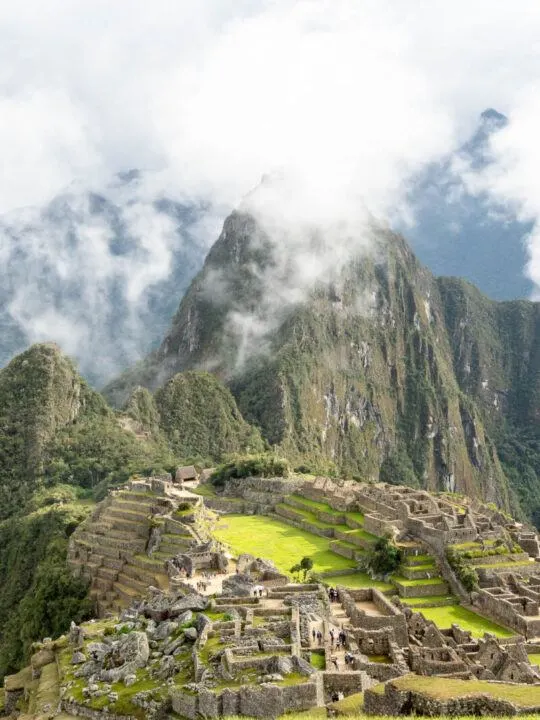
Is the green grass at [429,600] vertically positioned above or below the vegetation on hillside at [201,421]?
below

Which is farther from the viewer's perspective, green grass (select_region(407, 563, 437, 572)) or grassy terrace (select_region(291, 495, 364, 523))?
grassy terrace (select_region(291, 495, 364, 523))

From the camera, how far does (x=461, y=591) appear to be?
36031 mm

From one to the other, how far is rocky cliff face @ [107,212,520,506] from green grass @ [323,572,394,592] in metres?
61.1

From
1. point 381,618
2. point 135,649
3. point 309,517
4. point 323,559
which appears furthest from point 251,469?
point 135,649

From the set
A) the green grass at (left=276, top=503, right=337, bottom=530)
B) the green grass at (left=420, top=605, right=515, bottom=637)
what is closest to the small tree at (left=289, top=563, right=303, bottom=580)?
the green grass at (left=420, top=605, right=515, bottom=637)

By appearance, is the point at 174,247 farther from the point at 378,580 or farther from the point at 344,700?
the point at 344,700

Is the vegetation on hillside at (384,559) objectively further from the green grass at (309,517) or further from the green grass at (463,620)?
the green grass at (309,517)

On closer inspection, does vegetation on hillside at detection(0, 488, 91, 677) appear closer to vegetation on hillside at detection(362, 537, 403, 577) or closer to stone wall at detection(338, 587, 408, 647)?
vegetation on hillside at detection(362, 537, 403, 577)

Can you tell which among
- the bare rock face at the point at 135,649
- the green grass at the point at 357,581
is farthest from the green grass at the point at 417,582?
the bare rock face at the point at 135,649

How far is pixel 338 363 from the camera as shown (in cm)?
13675

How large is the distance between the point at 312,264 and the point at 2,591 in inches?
3604

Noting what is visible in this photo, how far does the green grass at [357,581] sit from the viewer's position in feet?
121

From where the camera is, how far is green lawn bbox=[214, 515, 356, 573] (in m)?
41.0

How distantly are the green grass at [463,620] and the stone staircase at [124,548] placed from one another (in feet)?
34.8
